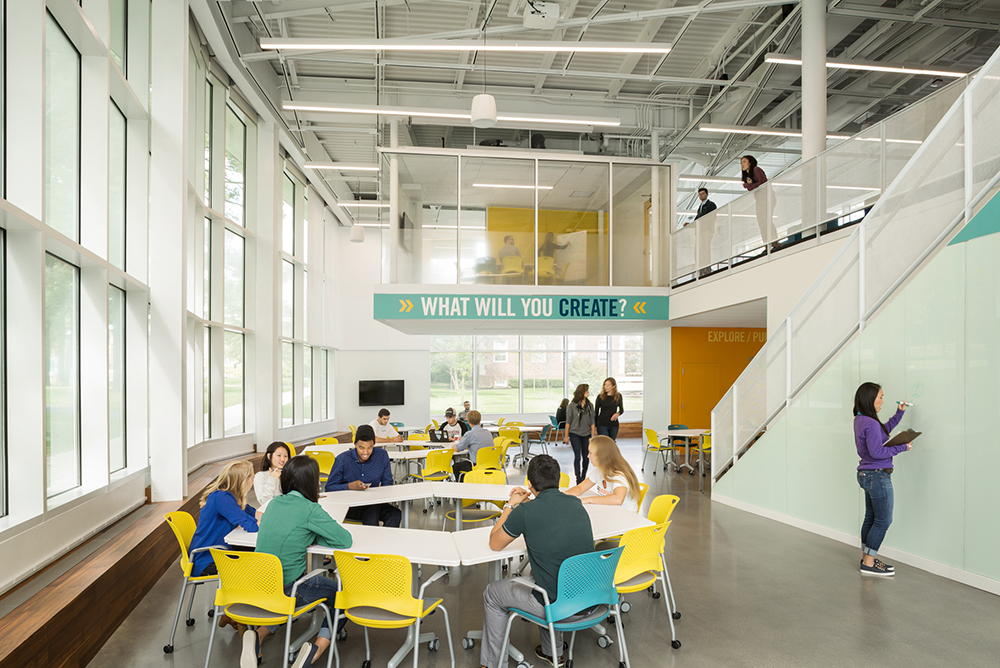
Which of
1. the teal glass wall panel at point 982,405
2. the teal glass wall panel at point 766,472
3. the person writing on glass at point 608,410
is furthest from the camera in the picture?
the person writing on glass at point 608,410

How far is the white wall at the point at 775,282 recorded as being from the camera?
6836 mm

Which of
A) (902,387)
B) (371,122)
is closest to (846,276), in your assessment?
(902,387)

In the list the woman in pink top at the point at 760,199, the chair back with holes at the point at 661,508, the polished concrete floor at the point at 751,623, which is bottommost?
the polished concrete floor at the point at 751,623

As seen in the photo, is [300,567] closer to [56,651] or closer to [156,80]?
[56,651]

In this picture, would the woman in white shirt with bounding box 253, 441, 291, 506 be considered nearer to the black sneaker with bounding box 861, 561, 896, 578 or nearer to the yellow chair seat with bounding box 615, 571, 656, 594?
the yellow chair seat with bounding box 615, 571, 656, 594

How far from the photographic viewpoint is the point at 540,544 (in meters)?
3.14

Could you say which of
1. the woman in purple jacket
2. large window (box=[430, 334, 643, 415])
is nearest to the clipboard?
the woman in purple jacket

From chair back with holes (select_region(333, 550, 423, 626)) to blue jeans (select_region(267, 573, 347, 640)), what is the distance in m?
0.23

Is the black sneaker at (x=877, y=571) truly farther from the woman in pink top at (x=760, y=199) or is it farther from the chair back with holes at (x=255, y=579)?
the chair back with holes at (x=255, y=579)

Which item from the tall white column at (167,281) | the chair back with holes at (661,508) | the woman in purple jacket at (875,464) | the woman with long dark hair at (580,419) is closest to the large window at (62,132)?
the tall white column at (167,281)

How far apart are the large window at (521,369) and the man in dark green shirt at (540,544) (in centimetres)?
1465

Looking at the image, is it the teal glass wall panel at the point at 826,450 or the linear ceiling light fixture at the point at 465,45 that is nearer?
the teal glass wall panel at the point at 826,450

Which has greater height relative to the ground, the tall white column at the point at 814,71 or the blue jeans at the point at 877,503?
the tall white column at the point at 814,71

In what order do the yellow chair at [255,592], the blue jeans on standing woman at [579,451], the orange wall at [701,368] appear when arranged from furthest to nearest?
the orange wall at [701,368], the blue jeans on standing woman at [579,451], the yellow chair at [255,592]
